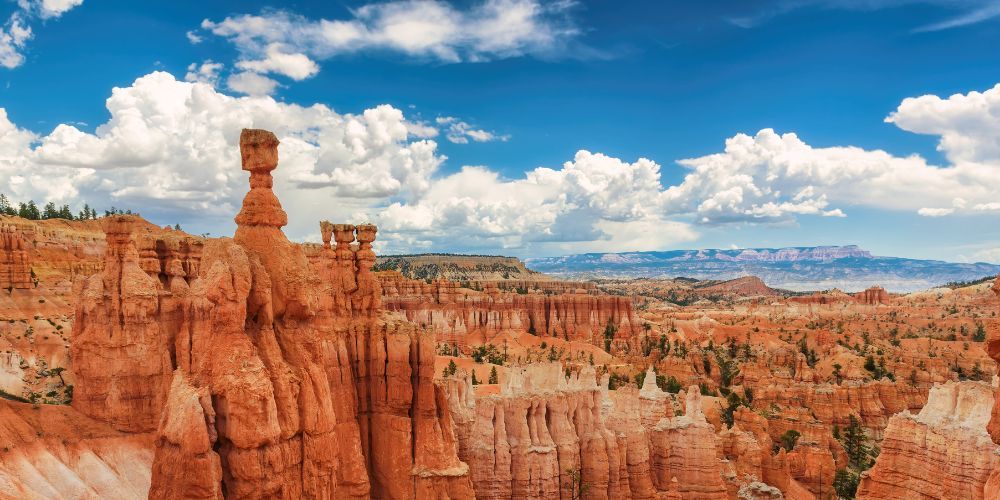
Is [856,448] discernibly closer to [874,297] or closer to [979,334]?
[979,334]

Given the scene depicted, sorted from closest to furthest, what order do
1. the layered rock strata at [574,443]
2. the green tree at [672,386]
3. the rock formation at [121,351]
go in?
the rock formation at [121,351] → the layered rock strata at [574,443] → the green tree at [672,386]

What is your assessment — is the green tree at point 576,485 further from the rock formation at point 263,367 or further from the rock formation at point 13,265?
the rock formation at point 13,265

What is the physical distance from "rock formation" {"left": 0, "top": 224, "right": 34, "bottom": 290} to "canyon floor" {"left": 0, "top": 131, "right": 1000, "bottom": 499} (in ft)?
0.44

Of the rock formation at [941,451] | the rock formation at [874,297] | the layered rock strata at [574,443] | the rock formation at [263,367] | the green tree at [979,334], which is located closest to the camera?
the rock formation at [263,367]

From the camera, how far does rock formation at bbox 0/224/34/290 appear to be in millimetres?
46766

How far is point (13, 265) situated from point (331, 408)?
47.0 m

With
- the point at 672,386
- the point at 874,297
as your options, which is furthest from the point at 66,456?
the point at 874,297

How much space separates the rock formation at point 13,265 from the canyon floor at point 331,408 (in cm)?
13

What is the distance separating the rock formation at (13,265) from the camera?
153ft

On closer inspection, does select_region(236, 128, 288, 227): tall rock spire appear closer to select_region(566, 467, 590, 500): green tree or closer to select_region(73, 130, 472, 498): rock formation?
select_region(73, 130, 472, 498): rock formation

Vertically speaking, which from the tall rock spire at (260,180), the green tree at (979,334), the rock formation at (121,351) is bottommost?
the green tree at (979,334)

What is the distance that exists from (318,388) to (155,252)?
1862cm

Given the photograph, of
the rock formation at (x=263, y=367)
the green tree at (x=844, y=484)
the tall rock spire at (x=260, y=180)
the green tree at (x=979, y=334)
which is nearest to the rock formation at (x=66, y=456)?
the rock formation at (x=263, y=367)

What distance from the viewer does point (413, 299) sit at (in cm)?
9162
